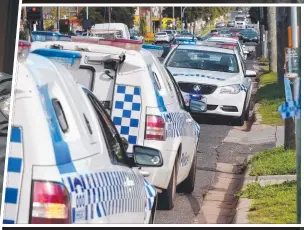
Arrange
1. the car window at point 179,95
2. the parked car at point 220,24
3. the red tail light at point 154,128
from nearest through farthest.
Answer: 1. the red tail light at point 154,128
2. the parked car at point 220,24
3. the car window at point 179,95

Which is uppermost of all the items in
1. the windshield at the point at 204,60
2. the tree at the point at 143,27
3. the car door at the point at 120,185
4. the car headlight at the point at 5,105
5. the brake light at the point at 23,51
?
the tree at the point at 143,27

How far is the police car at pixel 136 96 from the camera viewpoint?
6.14m

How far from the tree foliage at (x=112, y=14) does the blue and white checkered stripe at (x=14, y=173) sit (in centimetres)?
254

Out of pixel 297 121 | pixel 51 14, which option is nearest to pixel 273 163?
pixel 297 121

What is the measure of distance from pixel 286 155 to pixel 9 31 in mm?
2814

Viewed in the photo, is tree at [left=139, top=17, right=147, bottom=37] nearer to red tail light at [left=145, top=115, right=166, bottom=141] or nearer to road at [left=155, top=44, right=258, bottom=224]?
red tail light at [left=145, top=115, right=166, bottom=141]

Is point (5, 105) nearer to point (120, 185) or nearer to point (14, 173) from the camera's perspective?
point (120, 185)

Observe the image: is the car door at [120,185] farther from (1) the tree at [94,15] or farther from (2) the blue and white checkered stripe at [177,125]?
(2) the blue and white checkered stripe at [177,125]

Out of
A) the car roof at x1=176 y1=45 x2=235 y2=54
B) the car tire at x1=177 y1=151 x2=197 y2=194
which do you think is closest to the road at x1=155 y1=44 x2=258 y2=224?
the car tire at x1=177 y1=151 x2=197 y2=194

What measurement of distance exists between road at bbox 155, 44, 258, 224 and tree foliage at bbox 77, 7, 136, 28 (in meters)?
1.18

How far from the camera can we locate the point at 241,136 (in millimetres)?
6852

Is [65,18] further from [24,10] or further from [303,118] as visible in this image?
[303,118]

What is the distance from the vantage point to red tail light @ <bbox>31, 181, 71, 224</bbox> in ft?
10.9

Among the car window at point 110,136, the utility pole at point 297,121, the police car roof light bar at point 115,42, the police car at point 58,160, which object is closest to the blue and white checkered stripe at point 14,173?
the police car at point 58,160
